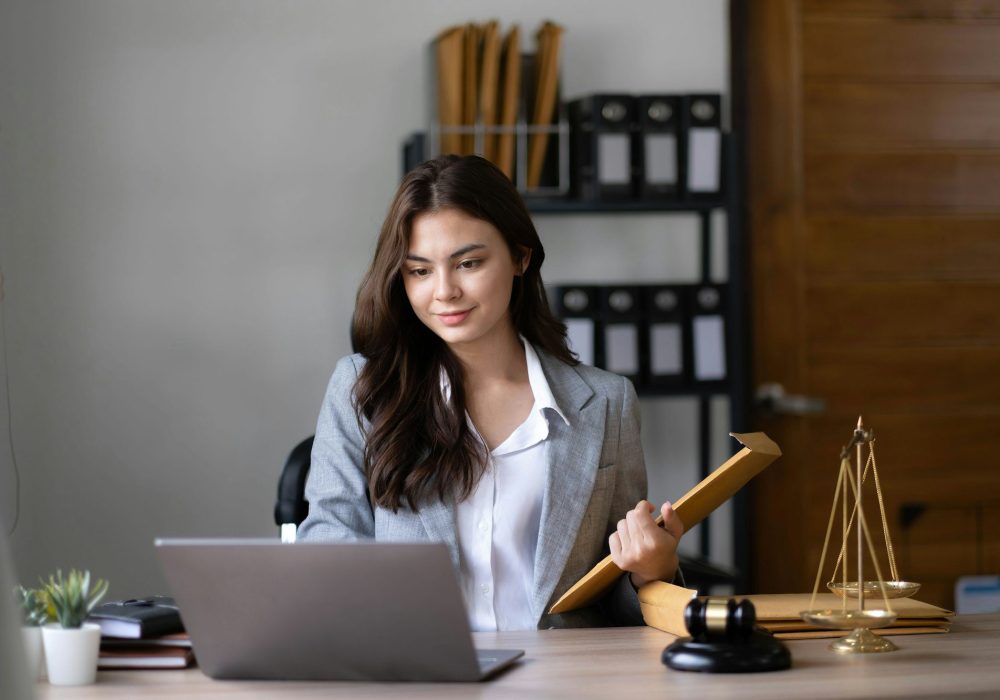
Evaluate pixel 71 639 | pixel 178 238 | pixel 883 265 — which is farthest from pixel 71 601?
pixel 883 265

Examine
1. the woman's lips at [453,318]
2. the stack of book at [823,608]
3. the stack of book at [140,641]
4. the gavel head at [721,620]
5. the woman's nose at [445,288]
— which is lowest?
Answer: the stack of book at [823,608]

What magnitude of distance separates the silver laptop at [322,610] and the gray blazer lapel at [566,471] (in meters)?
0.54

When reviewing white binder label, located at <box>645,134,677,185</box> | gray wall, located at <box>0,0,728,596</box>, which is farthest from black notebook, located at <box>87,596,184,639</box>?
white binder label, located at <box>645,134,677,185</box>

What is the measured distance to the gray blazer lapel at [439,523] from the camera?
6.18ft

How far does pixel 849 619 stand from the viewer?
139 centimetres

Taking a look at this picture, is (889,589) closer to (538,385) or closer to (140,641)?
(538,385)

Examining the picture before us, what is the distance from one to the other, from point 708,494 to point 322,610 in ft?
1.85

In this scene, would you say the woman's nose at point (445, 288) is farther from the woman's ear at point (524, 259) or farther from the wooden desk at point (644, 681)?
the wooden desk at point (644, 681)

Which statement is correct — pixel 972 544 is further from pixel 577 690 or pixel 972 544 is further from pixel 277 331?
pixel 577 690

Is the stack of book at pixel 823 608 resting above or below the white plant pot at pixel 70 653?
below

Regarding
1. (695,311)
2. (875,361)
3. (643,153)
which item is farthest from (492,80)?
(875,361)

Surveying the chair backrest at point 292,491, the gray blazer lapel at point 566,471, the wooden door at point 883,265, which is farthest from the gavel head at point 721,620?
the wooden door at point 883,265

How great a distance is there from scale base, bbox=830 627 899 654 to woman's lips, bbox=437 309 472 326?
2.41 ft

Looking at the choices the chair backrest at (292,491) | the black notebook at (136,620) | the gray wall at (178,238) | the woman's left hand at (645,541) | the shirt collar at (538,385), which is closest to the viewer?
the black notebook at (136,620)
